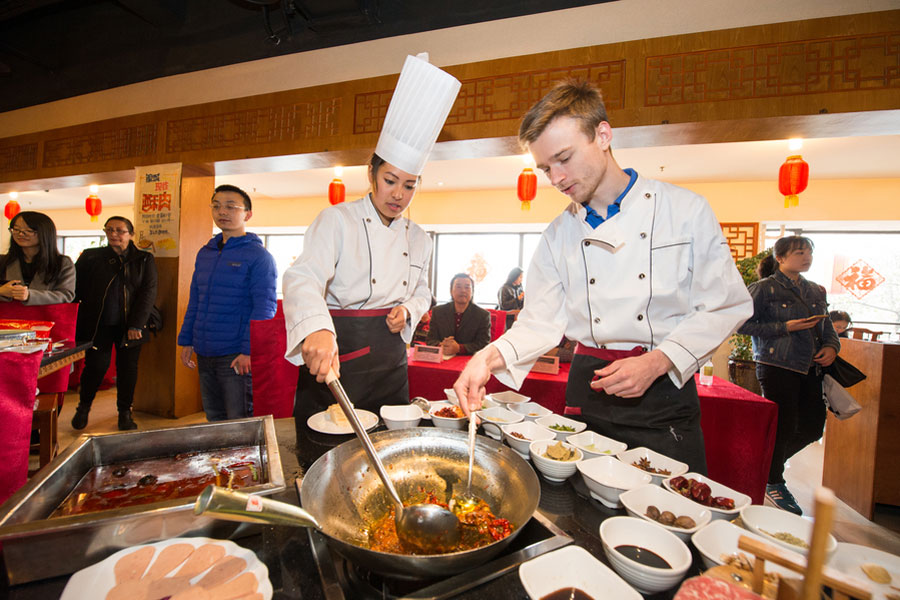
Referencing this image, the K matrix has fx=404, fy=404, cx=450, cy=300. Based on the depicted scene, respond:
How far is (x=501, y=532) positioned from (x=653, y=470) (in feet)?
1.97

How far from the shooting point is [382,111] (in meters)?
3.54

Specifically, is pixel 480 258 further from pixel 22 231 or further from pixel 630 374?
pixel 630 374

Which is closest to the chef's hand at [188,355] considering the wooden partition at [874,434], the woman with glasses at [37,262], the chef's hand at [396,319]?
the woman with glasses at [37,262]

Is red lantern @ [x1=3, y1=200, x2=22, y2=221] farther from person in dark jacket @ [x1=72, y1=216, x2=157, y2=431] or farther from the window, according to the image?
the window

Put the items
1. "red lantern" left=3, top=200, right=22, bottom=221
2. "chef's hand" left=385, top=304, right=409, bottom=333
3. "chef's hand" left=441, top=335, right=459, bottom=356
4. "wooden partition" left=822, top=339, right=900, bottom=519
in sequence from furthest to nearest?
1. "red lantern" left=3, top=200, right=22, bottom=221
2. "chef's hand" left=441, top=335, right=459, bottom=356
3. "wooden partition" left=822, top=339, right=900, bottom=519
4. "chef's hand" left=385, top=304, right=409, bottom=333

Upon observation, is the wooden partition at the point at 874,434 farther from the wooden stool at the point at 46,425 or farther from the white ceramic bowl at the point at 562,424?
the wooden stool at the point at 46,425

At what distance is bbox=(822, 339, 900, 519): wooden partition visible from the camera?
288 centimetres

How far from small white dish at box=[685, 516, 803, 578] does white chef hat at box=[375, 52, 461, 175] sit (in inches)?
59.4

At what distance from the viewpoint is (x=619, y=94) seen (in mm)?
2971

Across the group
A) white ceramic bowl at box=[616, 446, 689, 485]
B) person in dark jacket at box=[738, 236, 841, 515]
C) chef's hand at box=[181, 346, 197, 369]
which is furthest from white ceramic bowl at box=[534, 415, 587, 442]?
chef's hand at box=[181, 346, 197, 369]

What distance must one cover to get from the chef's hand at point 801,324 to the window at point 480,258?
718cm

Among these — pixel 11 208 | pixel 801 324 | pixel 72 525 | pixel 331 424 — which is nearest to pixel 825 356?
pixel 801 324

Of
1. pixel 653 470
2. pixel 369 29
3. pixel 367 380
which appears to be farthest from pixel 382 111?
pixel 653 470

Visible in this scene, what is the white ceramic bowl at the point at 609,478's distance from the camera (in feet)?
3.22
